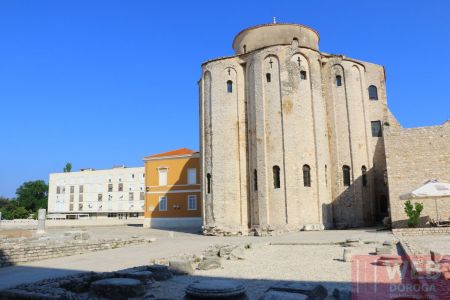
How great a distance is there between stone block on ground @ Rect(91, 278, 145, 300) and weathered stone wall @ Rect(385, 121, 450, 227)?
682 inches

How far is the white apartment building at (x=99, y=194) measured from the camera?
221 feet

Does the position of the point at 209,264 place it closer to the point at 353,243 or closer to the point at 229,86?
the point at 353,243

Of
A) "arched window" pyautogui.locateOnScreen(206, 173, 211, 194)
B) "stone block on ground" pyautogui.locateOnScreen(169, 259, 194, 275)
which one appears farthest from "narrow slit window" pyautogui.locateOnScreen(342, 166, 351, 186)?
"stone block on ground" pyautogui.locateOnScreen(169, 259, 194, 275)

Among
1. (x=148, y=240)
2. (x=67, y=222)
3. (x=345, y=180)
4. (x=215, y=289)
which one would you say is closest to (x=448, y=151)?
(x=345, y=180)

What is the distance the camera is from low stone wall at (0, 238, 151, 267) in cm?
1224

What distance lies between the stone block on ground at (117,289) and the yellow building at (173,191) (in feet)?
90.0

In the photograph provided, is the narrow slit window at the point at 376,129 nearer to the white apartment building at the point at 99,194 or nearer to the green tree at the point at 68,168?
the white apartment building at the point at 99,194

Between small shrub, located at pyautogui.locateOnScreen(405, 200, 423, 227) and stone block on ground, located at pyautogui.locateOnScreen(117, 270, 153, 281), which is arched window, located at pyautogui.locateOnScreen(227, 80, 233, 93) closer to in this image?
small shrub, located at pyautogui.locateOnScreen(405, 200, 423, 227)

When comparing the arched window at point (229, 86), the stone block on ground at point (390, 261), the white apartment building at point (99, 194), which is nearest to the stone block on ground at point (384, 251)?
the stone block on ground at point (390, 261)

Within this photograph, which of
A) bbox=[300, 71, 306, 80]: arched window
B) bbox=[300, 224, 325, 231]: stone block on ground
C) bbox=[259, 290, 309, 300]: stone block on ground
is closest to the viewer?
bbox=[259, 290, 309, 300]: stone block on ground

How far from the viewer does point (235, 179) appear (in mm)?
25688

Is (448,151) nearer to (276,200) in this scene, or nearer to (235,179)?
(276,200)

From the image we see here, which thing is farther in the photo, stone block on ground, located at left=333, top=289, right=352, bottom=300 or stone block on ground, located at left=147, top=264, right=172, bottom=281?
stone block on ground, located at left=147, top=264, right=172, bottom=281

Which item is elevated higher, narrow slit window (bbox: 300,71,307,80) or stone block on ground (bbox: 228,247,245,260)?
narrow slit window (bbox: 300,71,307,80)
